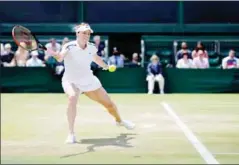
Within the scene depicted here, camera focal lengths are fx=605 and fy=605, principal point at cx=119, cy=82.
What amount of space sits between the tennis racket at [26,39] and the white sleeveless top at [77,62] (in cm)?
34

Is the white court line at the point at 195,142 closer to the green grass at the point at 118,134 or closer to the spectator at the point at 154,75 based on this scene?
the green grass at the point at 118,134

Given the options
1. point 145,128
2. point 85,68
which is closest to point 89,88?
point 85,68

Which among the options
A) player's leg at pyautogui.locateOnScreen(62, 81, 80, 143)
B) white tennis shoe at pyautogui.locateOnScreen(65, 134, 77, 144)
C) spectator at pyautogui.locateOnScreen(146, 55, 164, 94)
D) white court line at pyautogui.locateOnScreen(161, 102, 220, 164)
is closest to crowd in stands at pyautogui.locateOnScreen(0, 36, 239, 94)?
spectator at pyautogui.locateOnScreen(146, 55, 164, 94)

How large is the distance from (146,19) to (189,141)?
14531 mm

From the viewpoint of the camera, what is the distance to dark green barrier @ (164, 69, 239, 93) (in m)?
17.3

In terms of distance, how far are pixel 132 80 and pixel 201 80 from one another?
1983 mm

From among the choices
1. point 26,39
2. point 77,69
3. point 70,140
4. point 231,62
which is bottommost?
point 70,140

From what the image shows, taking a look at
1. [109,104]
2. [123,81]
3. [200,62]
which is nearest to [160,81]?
[123,81]

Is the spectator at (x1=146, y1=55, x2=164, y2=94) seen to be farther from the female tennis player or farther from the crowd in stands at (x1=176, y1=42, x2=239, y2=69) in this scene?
the female tennis player

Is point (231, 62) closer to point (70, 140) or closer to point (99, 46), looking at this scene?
point (99, 46)

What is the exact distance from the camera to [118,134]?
8.51m

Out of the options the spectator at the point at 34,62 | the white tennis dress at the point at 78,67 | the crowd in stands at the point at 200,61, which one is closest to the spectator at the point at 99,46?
the spectator at the point at 34,62

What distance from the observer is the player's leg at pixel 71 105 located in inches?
295

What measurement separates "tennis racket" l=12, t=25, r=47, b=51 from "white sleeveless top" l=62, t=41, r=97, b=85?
1.12ft
